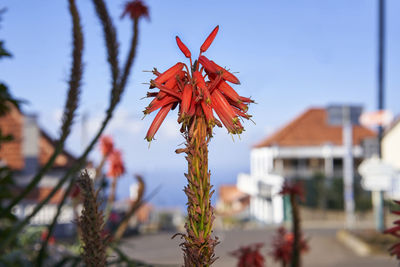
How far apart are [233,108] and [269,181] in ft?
112

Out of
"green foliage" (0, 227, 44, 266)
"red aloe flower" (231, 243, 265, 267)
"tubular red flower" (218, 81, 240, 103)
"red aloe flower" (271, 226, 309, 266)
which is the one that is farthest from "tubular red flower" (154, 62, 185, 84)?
"red aloe flower" (271, 226, 309, 266)

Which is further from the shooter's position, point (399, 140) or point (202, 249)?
point (399, 140)

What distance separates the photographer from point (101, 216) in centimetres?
114

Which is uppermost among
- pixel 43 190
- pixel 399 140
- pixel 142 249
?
pixel 399 140

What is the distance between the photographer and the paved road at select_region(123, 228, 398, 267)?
11.9 metres

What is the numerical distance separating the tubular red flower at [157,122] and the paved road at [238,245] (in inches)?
327

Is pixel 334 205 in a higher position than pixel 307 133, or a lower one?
lower

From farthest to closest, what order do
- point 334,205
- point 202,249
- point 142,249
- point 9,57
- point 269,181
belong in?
point 269,181
point 334,205
point 142,249
point 9,57
point 202,249

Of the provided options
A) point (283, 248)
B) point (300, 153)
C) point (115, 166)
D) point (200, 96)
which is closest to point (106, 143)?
point (115, 166)

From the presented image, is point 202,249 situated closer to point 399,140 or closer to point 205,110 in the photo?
point 205,110

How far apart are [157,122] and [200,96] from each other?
0.38 feet

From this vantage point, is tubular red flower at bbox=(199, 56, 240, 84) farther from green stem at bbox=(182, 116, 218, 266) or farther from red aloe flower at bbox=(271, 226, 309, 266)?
red aloe flower at bbox=(271, 226, 309, 266)

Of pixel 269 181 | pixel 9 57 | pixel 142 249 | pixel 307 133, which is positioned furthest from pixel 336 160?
pixel 9 57

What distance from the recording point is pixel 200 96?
3.27ft
